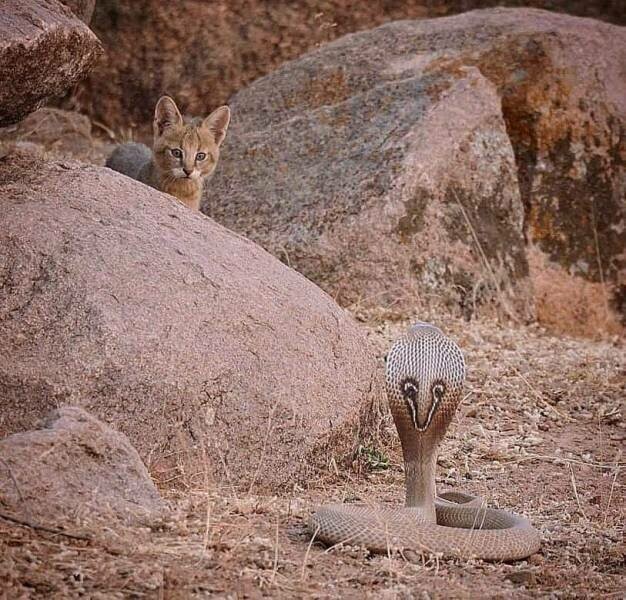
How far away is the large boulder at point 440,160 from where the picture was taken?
25.8 ft

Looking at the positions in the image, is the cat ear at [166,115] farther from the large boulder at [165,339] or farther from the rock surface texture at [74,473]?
the rock surface texture at [74,473]

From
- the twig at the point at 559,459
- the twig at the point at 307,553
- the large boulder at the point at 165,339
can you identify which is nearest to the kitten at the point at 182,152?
the large boulder at the point at 165,339

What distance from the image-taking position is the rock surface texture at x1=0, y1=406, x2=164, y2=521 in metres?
3.77

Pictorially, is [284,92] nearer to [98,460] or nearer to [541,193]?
[541,193]

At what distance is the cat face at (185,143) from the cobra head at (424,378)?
3.56 metres

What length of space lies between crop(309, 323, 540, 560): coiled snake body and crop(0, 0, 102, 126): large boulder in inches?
74.7

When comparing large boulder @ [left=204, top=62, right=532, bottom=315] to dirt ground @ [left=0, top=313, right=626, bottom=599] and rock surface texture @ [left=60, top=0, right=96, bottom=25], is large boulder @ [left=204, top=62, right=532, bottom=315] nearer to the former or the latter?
dirt ground @ [left=0, top=313, right=626, bottom=599]

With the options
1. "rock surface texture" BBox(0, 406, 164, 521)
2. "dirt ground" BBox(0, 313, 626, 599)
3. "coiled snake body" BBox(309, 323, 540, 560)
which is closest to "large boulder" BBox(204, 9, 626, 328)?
"dirt ground" BBox(0, 313, 626, 599)

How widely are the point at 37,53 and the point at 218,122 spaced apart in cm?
298

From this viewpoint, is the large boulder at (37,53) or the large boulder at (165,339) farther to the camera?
the large boulder at (37,53)

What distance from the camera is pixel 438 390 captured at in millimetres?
4340

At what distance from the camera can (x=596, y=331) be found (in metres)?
8.60

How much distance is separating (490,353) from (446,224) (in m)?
1.24

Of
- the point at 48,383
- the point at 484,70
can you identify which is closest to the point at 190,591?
the point at 48,383
